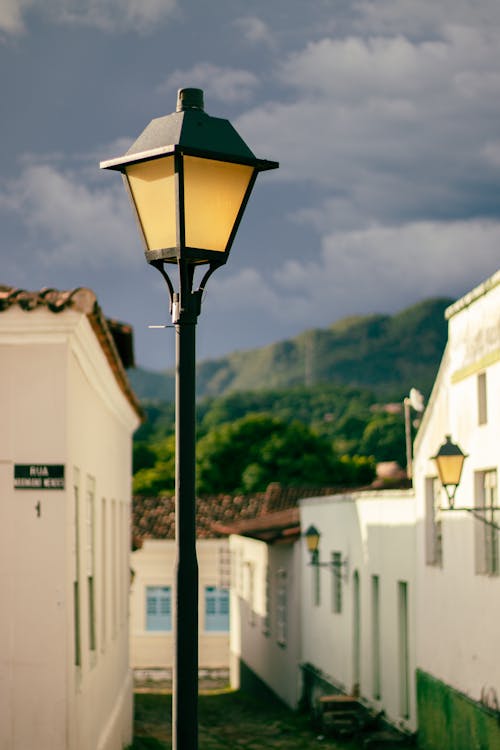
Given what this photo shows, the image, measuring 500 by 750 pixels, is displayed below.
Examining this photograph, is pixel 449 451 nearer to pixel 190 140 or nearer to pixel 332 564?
pixel 190 140

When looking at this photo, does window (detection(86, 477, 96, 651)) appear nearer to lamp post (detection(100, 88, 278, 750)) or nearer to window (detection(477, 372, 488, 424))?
window (detection(477, 372, 488, 424))

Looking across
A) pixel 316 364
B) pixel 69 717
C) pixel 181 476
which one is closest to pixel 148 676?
pixel 69 717

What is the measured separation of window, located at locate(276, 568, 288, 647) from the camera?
90.0ft

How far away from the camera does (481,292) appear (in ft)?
45.4

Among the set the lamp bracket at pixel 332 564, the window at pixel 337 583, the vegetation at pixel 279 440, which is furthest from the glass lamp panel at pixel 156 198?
the vegetation at pixel 279 440

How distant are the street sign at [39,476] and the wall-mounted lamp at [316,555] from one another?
42.2 ft

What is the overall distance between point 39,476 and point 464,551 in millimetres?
6540

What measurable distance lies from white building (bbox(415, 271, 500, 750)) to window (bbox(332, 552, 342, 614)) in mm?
5343

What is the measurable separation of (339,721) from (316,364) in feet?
554

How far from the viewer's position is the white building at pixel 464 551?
13.5m

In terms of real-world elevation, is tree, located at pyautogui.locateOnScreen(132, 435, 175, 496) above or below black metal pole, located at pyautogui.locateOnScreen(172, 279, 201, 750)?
above

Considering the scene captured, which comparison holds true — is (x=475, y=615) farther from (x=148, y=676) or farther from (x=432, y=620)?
(x=148, y=676)

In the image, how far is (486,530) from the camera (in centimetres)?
1397

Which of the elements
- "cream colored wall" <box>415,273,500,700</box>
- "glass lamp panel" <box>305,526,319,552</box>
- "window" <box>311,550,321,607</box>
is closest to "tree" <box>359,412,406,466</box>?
A: "window" <box>311,550,321,607</box>
